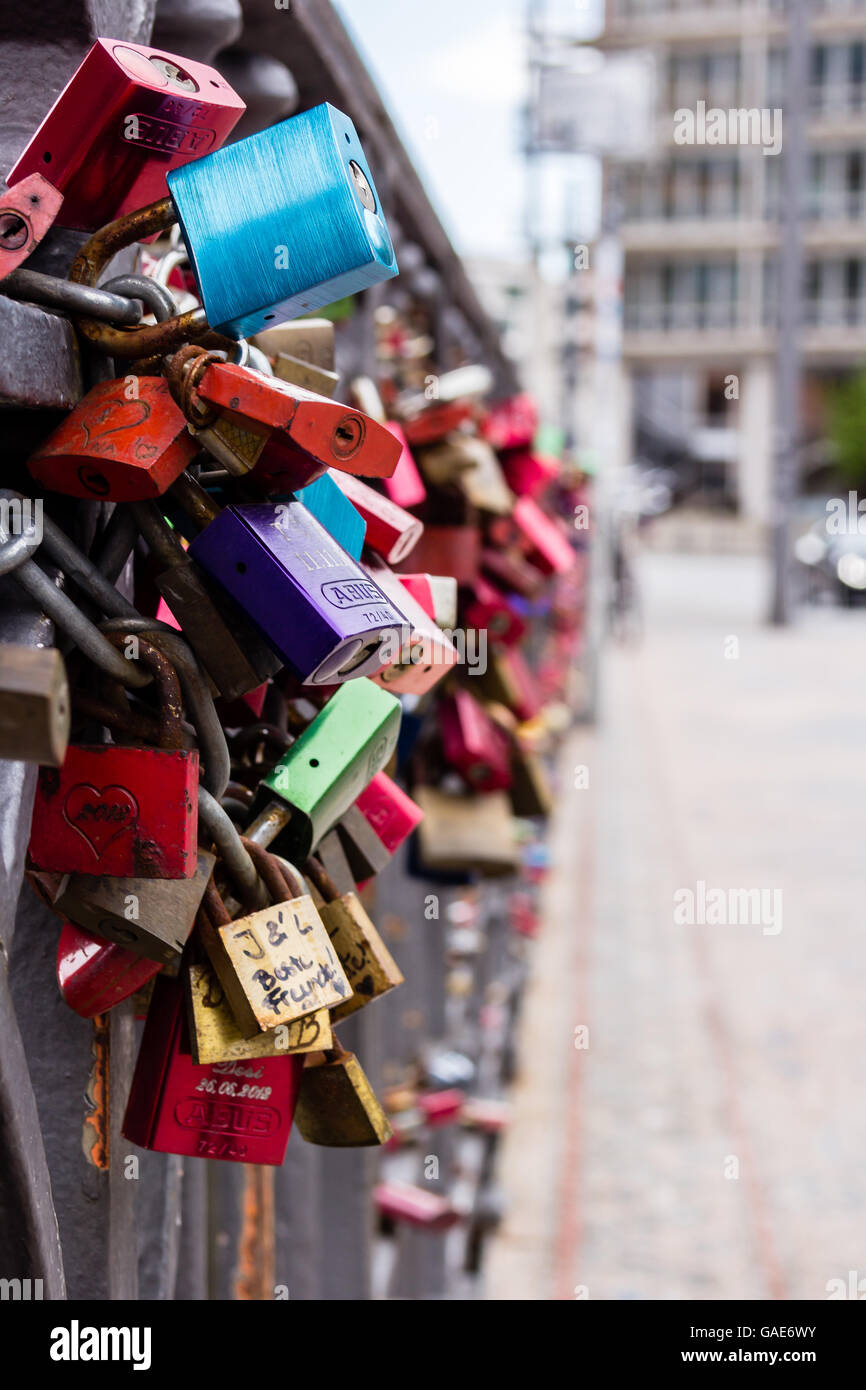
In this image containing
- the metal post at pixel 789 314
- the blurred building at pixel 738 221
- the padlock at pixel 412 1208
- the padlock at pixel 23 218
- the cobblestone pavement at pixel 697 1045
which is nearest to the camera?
the padlock at pixel 23 218

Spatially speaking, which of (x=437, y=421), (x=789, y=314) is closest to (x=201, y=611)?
(x=437, y=421)

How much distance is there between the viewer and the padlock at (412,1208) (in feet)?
6.44

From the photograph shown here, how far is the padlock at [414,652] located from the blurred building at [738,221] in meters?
39.9

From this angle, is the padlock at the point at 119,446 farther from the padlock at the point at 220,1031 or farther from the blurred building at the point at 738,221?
the blurred building at the point at 738,221

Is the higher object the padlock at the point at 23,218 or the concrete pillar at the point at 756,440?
the padlock at the point at 23,218

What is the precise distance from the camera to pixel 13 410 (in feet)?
1.88

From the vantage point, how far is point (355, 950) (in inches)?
29.2

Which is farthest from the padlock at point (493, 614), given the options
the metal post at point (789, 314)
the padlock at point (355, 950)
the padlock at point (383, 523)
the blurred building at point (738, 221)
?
the blurred building at point (738, 221)

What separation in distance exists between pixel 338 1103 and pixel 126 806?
0.23 meters

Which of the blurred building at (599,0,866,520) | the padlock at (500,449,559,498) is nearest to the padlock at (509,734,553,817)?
the padlock at (500,449,559,498)

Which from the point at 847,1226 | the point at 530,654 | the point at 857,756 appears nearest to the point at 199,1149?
the point at 847,1226

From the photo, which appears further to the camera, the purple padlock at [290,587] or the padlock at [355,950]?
the padlock at [355,950]

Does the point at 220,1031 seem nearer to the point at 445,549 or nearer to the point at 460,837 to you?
the point at 445,549

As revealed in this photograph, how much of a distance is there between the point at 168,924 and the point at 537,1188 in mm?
2671
